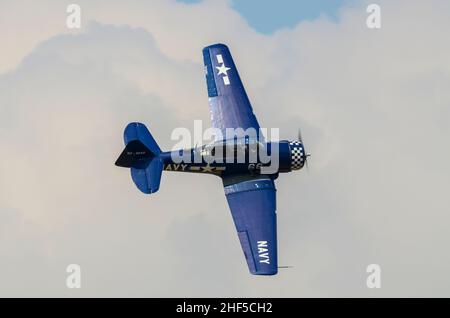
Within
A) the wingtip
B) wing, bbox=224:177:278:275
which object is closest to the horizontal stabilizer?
wing, bbox=224:177:278:275

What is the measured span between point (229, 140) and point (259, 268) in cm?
555

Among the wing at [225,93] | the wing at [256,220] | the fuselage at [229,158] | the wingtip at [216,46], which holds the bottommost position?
the wing at [256,220]

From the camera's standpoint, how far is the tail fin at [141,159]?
42938 mm

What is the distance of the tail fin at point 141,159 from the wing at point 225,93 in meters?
3.15

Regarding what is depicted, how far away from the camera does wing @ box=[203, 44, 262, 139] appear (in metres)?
45.5

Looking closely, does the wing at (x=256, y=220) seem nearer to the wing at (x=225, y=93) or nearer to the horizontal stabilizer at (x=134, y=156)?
the wing at (x=225, y=93)

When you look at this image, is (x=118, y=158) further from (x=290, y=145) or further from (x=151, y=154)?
(x=290, y=145)

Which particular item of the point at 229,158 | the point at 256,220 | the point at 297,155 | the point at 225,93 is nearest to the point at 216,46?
the point at 225,93

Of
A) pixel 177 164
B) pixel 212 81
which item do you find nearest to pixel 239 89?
pixel 212 81

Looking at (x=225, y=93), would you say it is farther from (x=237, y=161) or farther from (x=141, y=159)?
(x=141, y=159)

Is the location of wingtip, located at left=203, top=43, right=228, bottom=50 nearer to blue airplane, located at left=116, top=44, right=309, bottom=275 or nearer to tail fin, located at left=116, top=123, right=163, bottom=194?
blue airplane, located at left=116, top=44, right=309, bottom=275

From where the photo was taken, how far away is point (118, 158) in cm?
4331

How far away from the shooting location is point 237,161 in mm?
44188

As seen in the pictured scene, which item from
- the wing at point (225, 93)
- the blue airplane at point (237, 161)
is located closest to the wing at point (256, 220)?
the blue airplane at point (237, 161)
